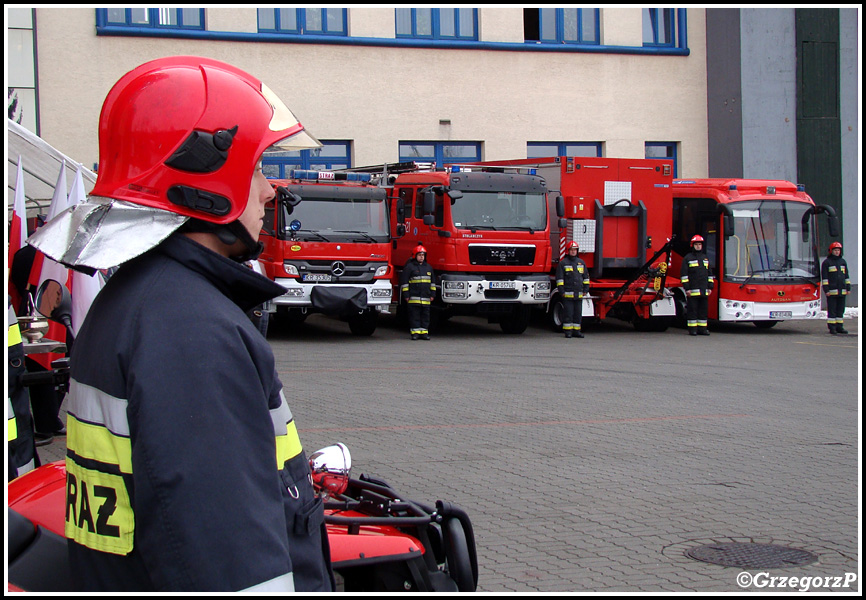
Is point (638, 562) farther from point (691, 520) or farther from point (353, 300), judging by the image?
point (353, 300)

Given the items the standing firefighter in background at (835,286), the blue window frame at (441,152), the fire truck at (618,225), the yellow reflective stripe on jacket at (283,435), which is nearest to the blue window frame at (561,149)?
the blue window frame at (441,152)

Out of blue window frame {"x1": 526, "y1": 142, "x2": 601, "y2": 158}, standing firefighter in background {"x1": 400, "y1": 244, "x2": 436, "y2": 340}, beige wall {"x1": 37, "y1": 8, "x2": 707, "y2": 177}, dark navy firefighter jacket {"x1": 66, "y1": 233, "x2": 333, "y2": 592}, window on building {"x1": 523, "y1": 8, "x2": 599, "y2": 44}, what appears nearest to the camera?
dark navy firefighter jacket {"x1": 66, "y1": 233, "x2": 333, "y2": 592}

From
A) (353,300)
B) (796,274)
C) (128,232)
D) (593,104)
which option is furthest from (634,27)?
(128,232)

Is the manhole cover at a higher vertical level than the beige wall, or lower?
lower

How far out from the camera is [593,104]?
28094 millimetres

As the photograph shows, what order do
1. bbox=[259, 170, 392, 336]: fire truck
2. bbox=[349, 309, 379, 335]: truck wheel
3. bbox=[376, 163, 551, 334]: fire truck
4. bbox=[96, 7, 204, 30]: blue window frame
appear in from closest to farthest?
bbox=[259, 170, 392, 336]: fire truck → bbox=[376, 163, 551, 334]: fire truck → bbox=[349, 309, 379, 335]: truck wheel → bbox=[96, 7, 204, 30]: blue window frame

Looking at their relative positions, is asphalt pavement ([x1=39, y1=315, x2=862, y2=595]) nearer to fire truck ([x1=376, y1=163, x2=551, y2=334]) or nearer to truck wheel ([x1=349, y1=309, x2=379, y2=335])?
fire truck ([x1=376, y1=163, x2=551, y2=334])

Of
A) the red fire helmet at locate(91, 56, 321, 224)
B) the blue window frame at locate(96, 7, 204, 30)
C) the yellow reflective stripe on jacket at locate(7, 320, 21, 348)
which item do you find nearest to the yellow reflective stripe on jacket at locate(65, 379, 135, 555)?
the red fire helmet at locate(91, 56, 321, 224)

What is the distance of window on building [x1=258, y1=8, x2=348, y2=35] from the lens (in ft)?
84.0

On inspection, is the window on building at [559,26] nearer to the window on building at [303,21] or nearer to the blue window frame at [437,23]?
the blue window frame at [437,23]

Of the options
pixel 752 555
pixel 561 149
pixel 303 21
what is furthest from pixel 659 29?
pixel 752 555

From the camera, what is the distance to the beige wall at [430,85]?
23.8m

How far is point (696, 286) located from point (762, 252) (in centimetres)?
179

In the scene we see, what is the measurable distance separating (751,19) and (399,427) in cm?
2198
